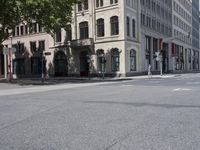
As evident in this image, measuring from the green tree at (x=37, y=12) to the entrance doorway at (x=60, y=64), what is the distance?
2126 centimetres

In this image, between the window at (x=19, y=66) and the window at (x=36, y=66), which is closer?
the window at (x=36, y=66)

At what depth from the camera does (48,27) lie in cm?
3831

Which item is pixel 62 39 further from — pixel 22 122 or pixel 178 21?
pixel 22 122

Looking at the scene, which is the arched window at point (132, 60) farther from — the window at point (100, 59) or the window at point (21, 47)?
the window at point (21, 47)

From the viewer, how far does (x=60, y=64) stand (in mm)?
61219

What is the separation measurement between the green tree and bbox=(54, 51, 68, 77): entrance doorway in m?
21.3

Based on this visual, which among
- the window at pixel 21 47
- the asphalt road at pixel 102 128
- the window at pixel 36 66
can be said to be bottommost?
the asphalt road at pixel 102 128

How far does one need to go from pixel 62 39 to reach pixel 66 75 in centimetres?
579

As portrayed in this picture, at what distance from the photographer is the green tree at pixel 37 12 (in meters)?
35.2

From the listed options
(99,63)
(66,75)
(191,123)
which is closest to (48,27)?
(99,63)

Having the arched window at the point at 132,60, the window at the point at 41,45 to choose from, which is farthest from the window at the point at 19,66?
the arched window at the point at 132,60

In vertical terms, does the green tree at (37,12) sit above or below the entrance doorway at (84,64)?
above

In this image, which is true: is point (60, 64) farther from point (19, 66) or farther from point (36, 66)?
point (19, 66)

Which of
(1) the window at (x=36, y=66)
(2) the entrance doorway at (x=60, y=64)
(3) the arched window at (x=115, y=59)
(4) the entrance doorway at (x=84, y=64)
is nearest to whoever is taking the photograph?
(3) the arched window at (x=115, y=59)
